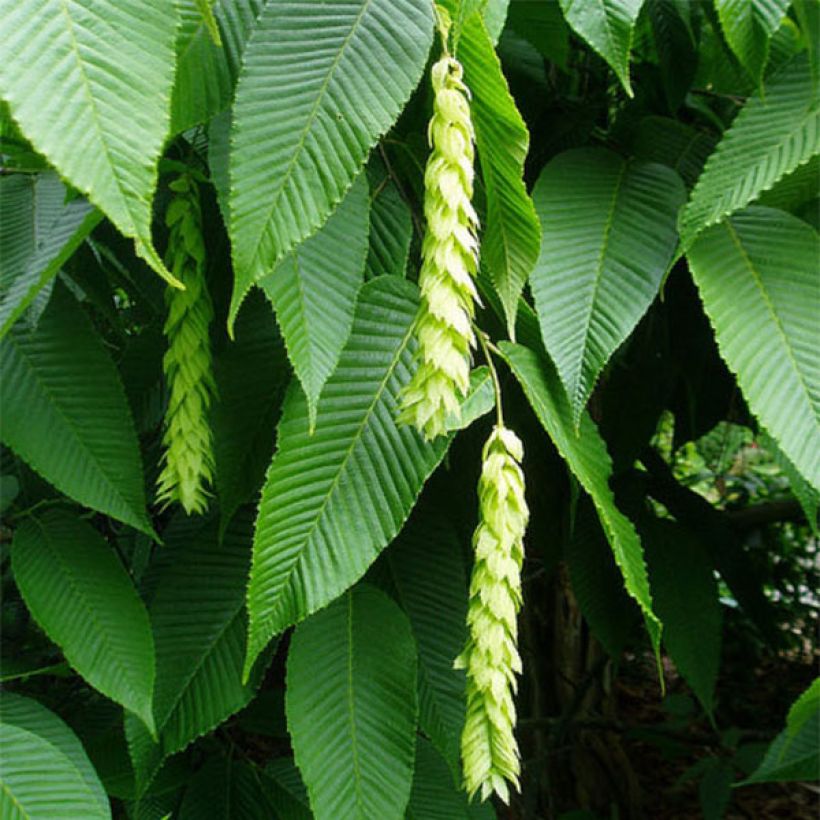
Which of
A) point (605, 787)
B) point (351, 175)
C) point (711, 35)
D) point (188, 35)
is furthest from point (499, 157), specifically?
point (605, 787)

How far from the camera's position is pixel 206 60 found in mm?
663

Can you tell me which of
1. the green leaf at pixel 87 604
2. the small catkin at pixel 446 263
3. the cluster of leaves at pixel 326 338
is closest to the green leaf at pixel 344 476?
the cluster of leaves at pixel 326 338

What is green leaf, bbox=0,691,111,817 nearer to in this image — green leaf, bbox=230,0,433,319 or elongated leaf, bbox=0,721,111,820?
elongated leaf, bbox=0,721,111,820

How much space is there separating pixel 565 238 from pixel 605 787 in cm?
133

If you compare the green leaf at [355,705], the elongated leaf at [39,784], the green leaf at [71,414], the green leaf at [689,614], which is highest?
the green leaf at [71,414]

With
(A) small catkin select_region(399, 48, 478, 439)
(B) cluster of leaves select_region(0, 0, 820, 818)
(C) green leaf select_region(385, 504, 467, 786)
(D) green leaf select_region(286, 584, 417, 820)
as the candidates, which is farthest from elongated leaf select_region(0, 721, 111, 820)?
(A) small catkin select_region(399, 48, 478, 439)

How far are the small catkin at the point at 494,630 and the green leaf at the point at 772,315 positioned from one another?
0.75 ft

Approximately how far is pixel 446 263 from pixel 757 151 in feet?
1.24

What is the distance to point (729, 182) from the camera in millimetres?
788

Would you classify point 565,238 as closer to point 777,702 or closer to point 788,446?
point 788,446

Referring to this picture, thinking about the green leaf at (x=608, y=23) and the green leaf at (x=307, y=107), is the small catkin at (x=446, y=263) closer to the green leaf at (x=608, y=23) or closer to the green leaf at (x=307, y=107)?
the green leaf at (x=307, y=107)

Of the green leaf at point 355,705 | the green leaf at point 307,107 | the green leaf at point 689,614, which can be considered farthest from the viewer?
the green leaf at point 689,614

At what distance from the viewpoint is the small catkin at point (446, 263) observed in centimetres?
56

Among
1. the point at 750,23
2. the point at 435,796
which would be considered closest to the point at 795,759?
the point at 435,796
